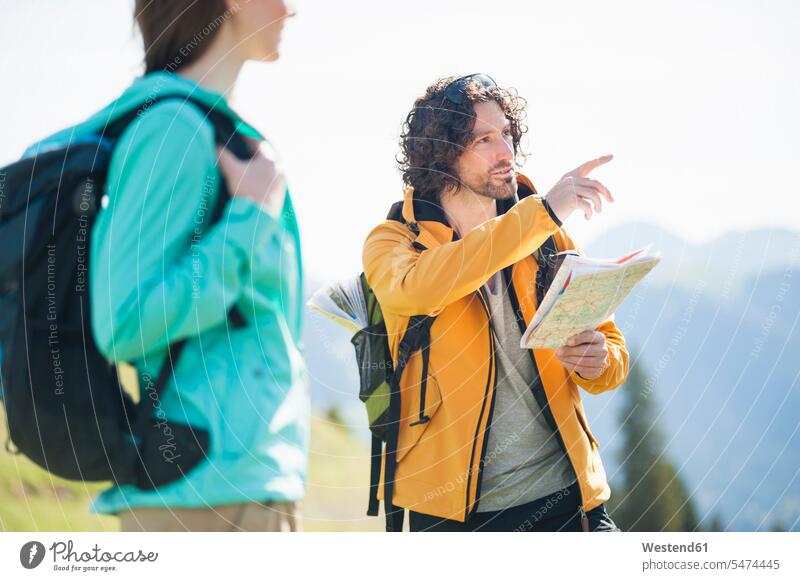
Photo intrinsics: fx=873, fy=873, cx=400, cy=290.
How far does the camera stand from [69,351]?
172 cm

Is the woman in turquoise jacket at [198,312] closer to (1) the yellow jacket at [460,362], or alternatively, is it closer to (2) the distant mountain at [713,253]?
(1) the yellow jacket at [460,362]

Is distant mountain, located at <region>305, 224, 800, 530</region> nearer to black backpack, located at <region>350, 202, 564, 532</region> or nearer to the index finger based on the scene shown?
black backpack, located at <region>350, 202, 564, 532</region>

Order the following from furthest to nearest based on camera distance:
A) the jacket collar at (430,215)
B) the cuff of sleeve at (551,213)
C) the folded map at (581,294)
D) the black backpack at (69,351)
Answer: the jacket collar at (430,215), the cuff of sleeve at (551,213), the folded map at (581,294), the black backpack at (69,351)

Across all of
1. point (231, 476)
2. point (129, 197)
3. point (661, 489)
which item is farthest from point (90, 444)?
point (661, 489)

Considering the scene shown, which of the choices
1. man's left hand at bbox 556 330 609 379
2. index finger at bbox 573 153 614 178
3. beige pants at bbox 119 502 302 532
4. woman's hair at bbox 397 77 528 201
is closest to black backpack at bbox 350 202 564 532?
man's left hand at bbox 556 330 609 379

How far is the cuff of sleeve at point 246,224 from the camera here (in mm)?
1828

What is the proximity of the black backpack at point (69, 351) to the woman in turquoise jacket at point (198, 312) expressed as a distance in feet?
0.09

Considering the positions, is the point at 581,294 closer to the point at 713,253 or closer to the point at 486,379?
the point at 486,379

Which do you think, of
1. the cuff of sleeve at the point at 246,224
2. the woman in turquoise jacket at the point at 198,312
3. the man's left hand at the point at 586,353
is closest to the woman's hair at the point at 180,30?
the woman in turquoise jacket at the point at 198,312

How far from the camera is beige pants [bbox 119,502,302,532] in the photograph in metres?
1.78

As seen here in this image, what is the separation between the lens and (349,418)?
2715mm

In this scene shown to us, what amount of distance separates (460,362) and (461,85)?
34.4 inches

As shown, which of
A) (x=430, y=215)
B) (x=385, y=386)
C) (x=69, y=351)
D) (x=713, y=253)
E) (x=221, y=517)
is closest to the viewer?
(x=69, y=351)

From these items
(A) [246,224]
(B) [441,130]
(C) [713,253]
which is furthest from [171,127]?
(C) [713,253]
